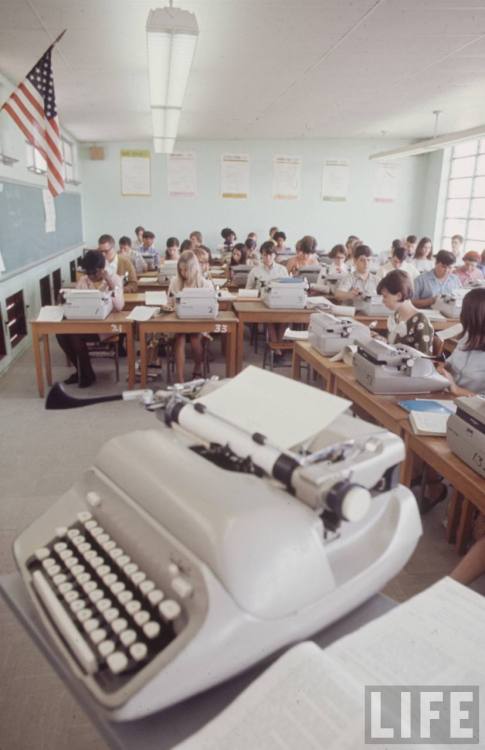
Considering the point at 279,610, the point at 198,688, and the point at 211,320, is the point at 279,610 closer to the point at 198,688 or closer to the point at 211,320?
the point at 198,688

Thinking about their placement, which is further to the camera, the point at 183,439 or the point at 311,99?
the point at 311,99

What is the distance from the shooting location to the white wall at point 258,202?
10523mm

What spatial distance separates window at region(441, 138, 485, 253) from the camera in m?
9.52

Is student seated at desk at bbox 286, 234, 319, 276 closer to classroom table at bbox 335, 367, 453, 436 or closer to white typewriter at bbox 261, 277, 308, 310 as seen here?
white typewriter at bbox 261, 277, 308, 310

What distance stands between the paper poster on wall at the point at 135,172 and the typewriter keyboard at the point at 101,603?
10.6m

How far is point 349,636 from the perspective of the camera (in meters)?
0.82

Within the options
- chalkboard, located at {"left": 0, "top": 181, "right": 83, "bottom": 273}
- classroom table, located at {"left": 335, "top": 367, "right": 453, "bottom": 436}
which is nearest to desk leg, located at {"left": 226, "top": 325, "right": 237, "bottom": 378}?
classroom table, located at {"left": 335, "top": 367, "right": 453, "bottom": 436}

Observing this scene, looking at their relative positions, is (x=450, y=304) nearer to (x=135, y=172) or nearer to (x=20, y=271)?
(x=20, y=271)

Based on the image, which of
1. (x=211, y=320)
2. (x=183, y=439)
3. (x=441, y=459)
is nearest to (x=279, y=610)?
(x=183, y=439)

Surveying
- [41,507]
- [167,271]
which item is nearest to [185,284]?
[167,271]

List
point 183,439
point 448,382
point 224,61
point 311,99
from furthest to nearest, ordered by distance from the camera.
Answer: point 311,99 → point 224,61 → point 448,382 → point 183,439

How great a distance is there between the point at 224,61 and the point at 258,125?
4.01 metres

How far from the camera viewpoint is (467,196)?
9969mm

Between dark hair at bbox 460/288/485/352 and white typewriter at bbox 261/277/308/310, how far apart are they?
2.34m
